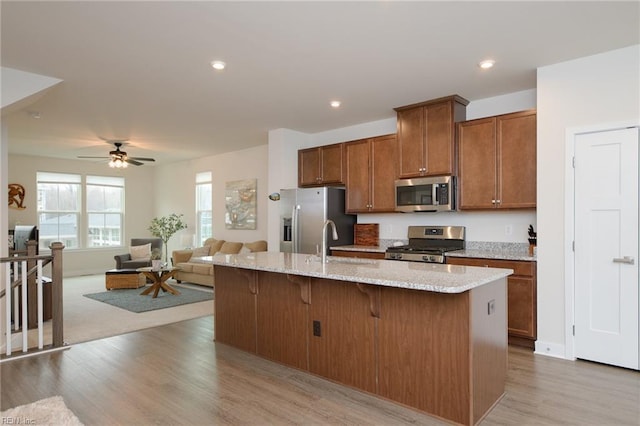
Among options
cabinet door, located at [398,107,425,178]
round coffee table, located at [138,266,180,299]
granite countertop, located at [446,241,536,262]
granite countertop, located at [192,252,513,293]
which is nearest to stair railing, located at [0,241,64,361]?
granite countertop, located at [192,252,513,293]

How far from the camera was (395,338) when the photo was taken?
2596 mm

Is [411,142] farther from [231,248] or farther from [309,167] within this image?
[231,248]

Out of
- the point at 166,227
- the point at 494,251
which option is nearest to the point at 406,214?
the point at 494,251

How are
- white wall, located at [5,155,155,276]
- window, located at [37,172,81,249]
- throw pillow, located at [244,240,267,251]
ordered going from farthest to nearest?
window, located at [37,172,81,249] → white wall, located at [5,155,155,276] → throw pillow, located at [244,240,267,251]

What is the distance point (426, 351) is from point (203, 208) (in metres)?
7.57

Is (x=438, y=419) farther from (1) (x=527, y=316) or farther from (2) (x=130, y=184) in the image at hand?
(2) (x=130, y=184)

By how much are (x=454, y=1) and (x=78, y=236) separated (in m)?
9.48

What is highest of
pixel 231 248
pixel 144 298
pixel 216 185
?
pixel 216 185

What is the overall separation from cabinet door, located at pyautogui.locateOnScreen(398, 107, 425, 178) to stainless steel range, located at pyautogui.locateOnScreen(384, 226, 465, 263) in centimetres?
80

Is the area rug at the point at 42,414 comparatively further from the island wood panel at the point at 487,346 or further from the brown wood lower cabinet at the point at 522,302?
the brown wood lower cabinet at the point at 522,302

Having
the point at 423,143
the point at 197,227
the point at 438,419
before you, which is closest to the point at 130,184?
the point at 197,227

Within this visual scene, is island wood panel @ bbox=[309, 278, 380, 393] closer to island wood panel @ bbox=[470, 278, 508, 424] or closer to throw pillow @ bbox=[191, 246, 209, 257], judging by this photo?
island wood panel @ bbox=[470, 278, 508, 424]

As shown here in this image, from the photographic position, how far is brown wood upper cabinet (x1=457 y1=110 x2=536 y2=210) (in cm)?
394

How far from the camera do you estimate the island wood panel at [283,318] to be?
316 cm
